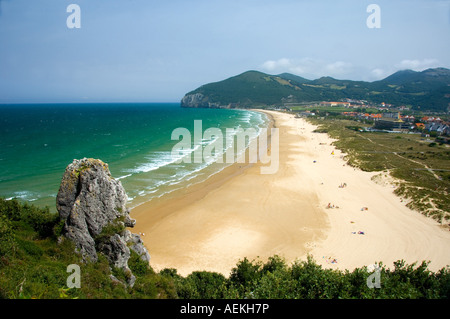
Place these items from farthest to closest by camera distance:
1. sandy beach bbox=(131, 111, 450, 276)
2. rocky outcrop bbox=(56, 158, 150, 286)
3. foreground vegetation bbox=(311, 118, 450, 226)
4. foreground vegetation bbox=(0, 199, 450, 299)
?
foreground vegetation bbox=(311, 118, 450, 226) → sandy beach bbox=(131, 111, 450, 276) → rocky outcrop bbox=(56, 158, 150, 286) → foreground vegetation bbox=(0, 199, 450, 299)

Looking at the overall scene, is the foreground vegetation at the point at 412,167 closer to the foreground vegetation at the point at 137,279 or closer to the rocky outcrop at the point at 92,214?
the foreground vegetation at the point at 137,279

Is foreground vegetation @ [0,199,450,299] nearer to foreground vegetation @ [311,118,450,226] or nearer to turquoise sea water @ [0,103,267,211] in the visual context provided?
turquoise sea water @ [0,103,267,211]

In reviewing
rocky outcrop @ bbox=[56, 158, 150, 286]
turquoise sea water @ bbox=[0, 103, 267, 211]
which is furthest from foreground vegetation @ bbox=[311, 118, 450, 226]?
rocky outcrop @ bbox=[56, 158, 150, 286]

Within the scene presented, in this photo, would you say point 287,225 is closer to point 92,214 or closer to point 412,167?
point 92,214

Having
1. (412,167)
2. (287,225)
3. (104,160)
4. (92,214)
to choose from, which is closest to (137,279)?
(92,214)

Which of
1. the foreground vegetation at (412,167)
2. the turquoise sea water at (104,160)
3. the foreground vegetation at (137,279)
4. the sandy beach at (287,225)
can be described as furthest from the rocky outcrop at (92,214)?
the foreground vegetation at (412,167)
